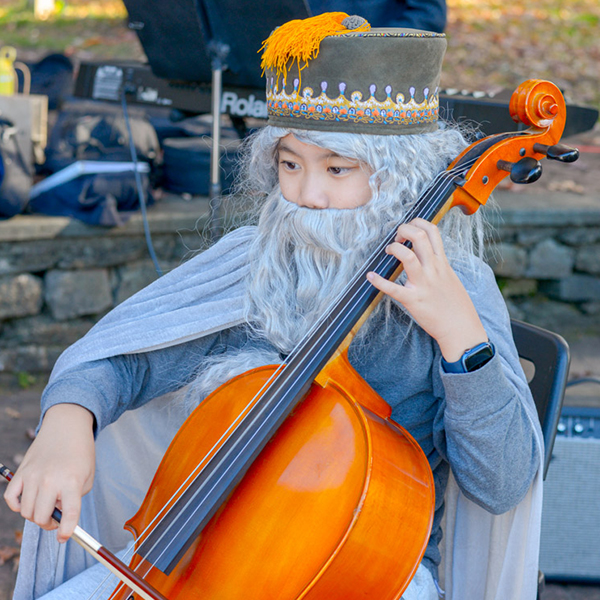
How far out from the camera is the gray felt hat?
1.33 metres

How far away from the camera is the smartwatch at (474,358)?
1.17 m

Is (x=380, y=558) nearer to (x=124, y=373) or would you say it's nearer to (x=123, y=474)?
(x=124, y=373)

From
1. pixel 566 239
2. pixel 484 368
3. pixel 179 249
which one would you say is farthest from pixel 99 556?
pixel 566 239

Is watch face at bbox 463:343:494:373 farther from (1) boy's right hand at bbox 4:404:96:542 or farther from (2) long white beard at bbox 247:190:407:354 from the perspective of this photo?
(1) boy's right hand at bbox 4:404:96:542

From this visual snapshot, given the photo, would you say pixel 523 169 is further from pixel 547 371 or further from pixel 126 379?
pixel 126 379

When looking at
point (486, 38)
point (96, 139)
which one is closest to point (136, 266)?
point (96, 139)

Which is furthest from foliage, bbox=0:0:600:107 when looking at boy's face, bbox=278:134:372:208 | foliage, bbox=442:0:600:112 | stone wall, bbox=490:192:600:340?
boy's face, bbox=278:134:372:208

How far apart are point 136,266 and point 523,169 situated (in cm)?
248

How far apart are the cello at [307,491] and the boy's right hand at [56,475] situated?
140 millimetres

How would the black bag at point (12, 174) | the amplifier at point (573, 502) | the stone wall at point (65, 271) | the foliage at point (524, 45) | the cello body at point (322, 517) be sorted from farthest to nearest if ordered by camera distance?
the foliage at point (524, 45) < the stone wall at point (65, 271) < the black bag at point (12, 174) < the amplifier at point (573, 502) < the cello body at point (322, 517)

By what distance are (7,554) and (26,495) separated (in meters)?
1.41

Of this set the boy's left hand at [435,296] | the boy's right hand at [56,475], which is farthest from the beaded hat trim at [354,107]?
the boy's right hand at [56,475]

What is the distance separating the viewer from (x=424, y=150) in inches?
55.1

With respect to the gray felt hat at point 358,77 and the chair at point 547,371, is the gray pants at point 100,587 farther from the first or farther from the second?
the gray felt hat at point 358,77
